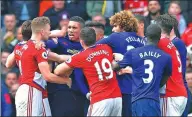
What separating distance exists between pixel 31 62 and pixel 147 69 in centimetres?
189

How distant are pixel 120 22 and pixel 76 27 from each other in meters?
0.98

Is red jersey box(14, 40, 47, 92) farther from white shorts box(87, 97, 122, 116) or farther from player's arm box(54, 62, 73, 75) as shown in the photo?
white shorts box(87, 97, 122, 116)

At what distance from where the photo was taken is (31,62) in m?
13.0

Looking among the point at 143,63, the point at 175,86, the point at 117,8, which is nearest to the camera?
the point at 143,63

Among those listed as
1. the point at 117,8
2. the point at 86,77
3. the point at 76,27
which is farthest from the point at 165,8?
the point at 86,77

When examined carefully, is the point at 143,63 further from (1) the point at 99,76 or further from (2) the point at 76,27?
(2) the point at 76,27

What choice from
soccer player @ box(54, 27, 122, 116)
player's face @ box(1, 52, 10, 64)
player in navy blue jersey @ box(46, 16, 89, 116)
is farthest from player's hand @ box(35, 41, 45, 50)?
player's face @ box(1, 52, 10, 64)

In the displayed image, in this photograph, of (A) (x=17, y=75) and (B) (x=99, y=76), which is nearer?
(B) (x=99, y=76)

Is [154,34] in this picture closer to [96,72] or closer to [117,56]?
[117,56]

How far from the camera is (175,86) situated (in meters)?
13.2

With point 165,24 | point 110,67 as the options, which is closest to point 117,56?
point 110,67

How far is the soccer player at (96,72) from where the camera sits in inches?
497

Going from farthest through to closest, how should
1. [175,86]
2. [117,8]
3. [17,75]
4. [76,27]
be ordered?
[117,8]
[17,75]
[76,27]
[175,86]

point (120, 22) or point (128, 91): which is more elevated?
point (120, 22)
